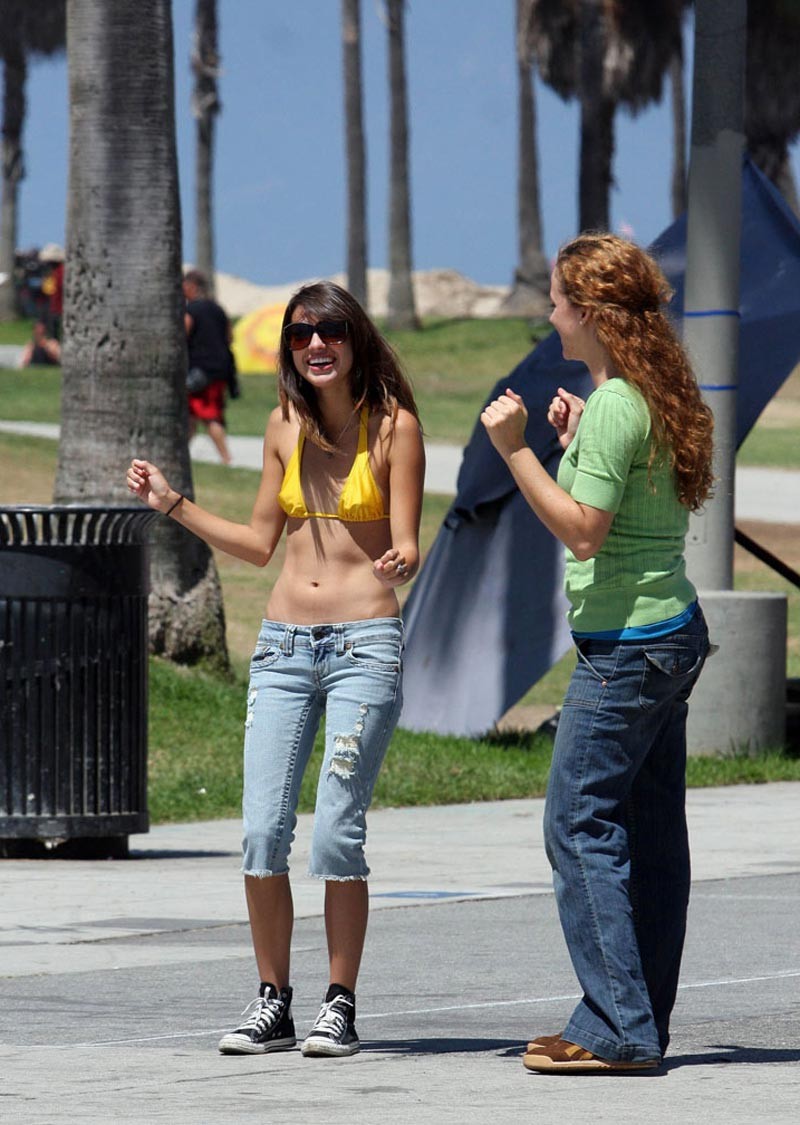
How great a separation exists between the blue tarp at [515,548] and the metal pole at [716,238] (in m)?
0.53

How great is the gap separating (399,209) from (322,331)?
143 feet

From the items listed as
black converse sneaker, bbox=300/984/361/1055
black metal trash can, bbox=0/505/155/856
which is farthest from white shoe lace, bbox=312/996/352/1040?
black metal trash can, bbox=0/505/155/856

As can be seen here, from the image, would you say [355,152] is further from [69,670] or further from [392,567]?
[392,567]

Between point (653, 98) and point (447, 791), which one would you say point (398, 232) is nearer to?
point (653, 98)

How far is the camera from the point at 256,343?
45.7 m

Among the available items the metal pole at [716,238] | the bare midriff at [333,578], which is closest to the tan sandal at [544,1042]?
the bare midriff at [333,578]

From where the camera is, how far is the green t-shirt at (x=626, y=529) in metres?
5.06

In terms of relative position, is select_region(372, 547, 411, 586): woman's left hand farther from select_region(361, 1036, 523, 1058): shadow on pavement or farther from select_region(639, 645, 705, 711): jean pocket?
select_region(361, 1036, 523, 1058): shadow on pavement

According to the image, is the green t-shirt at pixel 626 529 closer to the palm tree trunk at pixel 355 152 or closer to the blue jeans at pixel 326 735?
the blue jeans at pixel 326 735

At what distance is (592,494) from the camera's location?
501 cm

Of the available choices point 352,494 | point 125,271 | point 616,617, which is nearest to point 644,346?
point 616,617

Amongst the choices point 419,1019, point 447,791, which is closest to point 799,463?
point 447,791

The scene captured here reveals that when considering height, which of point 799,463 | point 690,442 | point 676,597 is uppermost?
point 690,442

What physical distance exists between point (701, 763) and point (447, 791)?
4.59 feet
